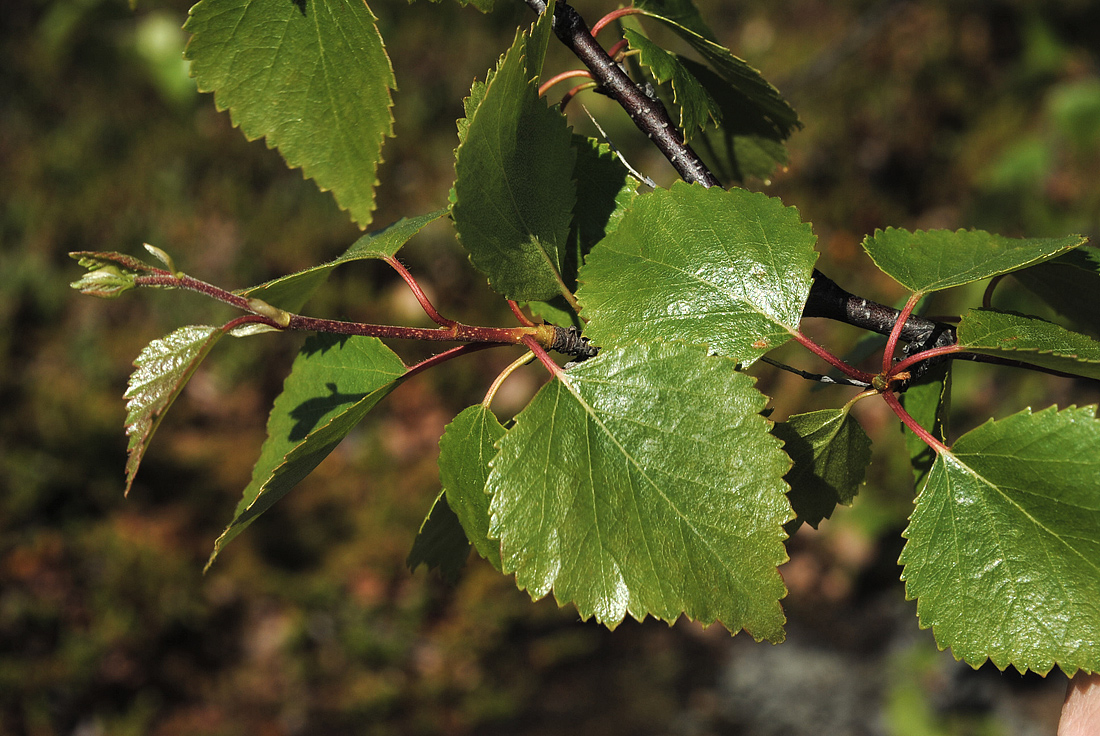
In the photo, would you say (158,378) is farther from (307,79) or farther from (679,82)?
(679,82)

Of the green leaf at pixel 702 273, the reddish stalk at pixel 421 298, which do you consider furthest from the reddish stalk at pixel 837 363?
the reddish stalk at pixel 421 298

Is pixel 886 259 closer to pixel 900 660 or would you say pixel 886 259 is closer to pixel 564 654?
pixel 564 654

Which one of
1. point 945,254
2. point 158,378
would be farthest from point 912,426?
point 158,378

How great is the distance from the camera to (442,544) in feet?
3.08

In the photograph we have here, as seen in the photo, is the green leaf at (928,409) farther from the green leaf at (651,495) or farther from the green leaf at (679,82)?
the green leaf at (679,82)

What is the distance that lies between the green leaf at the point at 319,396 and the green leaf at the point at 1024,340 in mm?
528

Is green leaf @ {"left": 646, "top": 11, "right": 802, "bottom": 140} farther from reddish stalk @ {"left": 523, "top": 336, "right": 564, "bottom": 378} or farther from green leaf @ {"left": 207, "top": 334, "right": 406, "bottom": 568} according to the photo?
green leaf @ {"left": 207, "top": 334, "right": 406, "bottom": 568}

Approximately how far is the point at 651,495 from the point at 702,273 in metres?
0.22

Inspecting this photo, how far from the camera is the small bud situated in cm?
67

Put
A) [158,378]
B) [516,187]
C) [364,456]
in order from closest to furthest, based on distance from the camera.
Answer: [158,378]
[516,187]
[364,456]

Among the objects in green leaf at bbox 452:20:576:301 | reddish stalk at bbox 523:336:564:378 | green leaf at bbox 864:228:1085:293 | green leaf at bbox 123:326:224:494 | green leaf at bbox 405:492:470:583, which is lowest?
green leaf at bbox 405:492:470:583

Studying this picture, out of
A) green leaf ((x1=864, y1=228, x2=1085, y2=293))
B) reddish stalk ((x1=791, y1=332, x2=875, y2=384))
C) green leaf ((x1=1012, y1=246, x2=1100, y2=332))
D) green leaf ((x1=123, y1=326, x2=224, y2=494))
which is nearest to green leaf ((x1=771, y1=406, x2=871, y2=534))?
reddish stalk ((x1=791, y1=332, x2=875, y2=384))

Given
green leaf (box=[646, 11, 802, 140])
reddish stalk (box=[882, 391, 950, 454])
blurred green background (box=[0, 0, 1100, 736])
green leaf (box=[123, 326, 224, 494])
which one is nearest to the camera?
green leaf (box=[123, 326, 224, 494])

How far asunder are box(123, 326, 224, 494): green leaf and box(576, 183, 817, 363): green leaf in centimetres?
33
